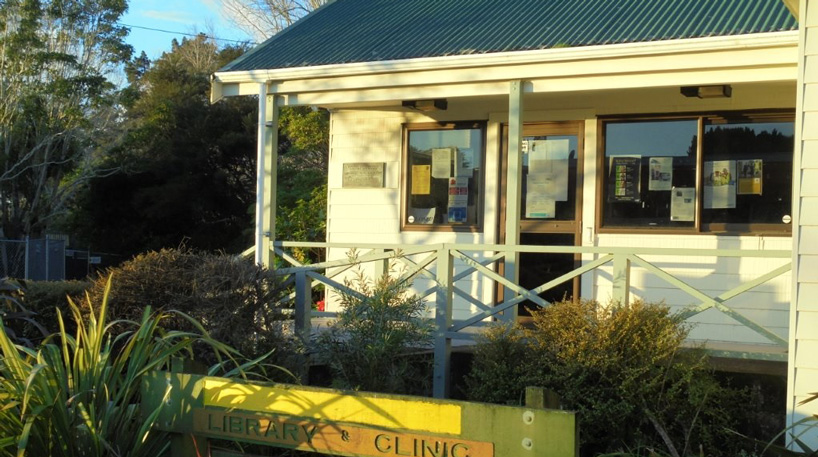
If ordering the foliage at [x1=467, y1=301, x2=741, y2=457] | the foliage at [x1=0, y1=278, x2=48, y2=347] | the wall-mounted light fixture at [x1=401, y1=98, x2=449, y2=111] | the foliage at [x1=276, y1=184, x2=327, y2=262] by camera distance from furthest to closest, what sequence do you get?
the foliage at [x1=276, y1=184, x2=327, y2=262], the wall-mounted light fixture at [x1=401, y1=98, x2=449, y2=111], the foliage at [x1=467, y1=301, x2=741, y2=457], the foliage at [x1=0, y1=278, x2=48, y2=347]

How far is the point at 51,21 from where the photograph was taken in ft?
98.4

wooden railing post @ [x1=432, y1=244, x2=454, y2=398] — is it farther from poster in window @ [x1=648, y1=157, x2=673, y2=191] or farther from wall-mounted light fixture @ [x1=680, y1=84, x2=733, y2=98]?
wall-mounted light fixture @ [x1=680, y1=84, x2=733, y2=98]

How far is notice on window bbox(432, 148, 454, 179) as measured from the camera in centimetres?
1022

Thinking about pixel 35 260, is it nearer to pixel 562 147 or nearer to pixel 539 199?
pixel 539 199

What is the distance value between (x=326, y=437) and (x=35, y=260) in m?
21.8

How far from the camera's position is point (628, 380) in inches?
231

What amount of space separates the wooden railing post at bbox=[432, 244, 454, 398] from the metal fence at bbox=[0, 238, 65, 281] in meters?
17.9

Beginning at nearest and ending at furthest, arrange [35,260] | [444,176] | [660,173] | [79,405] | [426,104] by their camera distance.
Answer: [79,405] → [660,173] → [426,104] → [444,176] → [35,260]

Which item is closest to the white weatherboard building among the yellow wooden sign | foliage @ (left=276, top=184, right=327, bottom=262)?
the yellow wooden sign

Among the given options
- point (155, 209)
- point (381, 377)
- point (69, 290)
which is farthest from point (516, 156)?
point (155, 209)

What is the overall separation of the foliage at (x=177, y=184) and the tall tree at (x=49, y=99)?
1094 millimetres

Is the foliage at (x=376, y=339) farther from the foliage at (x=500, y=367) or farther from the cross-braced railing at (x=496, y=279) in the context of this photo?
the foliage at (x=500, y=367)

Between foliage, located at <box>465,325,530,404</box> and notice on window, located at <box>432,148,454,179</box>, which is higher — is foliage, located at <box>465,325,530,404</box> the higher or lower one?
the lower one

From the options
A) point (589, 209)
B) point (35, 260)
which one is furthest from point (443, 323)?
point (35, 260)
